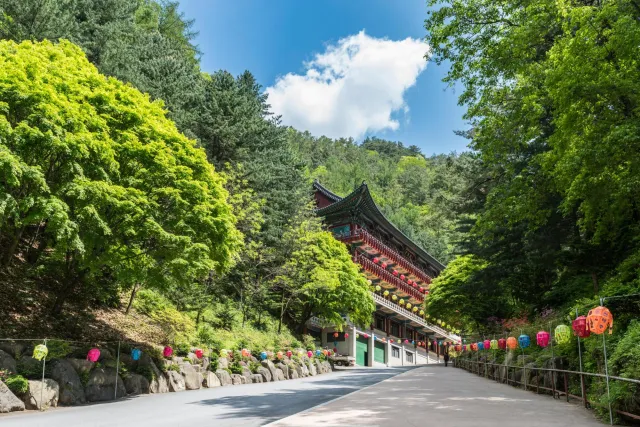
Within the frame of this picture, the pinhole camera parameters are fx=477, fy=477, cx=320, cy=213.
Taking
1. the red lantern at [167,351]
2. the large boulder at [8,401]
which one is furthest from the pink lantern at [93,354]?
the red lantern at [167,351]

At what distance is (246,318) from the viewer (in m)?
28.5

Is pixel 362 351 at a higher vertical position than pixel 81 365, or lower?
lower

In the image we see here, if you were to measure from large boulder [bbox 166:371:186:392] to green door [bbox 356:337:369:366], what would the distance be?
28.7 meters

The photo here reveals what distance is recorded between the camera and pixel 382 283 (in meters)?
49.2

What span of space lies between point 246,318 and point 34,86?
66.0 feet

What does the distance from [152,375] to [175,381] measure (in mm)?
1336

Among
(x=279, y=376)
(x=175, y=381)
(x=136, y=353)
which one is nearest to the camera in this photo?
(x=136, y=353)

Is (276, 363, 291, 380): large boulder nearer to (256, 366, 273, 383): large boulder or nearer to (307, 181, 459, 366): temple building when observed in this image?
(256, 366, 273, 383): large boulder

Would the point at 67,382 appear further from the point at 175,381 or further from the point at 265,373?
the point at 265,373

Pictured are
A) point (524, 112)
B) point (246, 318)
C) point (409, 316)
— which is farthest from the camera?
point (409, 316)

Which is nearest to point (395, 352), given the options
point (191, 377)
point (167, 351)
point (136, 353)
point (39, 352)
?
point (191, 377)

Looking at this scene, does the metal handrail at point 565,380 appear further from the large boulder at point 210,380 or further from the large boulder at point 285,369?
the large boulder at point 210,380

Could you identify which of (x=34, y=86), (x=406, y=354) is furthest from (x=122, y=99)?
(x=406, y=354)

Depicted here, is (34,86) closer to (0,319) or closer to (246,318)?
(0,319)
